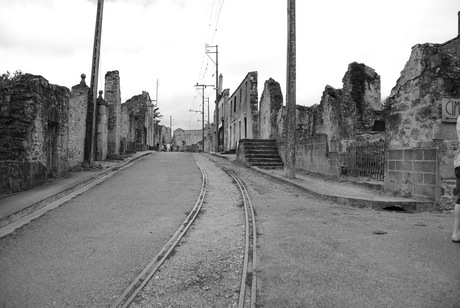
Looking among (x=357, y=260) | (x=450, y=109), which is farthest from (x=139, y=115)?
(x=357, y=260)

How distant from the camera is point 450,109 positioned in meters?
7.06

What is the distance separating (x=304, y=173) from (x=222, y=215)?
27.6 feet

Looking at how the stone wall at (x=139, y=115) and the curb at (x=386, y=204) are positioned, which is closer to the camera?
the curb at (x=386, y=204)

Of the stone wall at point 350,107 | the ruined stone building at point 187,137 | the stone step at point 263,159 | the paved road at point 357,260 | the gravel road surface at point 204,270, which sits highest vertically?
the ruined stone building at point 187,137

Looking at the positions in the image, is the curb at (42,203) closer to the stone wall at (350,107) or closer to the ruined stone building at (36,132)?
the ruined stone building at (36,132)

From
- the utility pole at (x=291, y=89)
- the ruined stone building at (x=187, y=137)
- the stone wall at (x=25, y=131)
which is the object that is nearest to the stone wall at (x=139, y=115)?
the stone wall at (x=25, y=131)

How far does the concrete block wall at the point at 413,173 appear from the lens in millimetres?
7102

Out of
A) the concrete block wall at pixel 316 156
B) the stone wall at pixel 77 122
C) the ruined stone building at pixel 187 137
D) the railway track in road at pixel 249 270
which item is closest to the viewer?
the railway track in road at pixel 249 270

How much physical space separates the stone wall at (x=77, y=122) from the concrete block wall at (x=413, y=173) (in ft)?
38.5

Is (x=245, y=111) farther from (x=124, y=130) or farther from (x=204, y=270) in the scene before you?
(x=204, y=270)

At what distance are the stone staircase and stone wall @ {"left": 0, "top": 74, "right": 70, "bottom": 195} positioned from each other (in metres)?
10.1

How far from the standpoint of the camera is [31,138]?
9.36 meters

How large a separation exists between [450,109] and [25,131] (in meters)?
10.4

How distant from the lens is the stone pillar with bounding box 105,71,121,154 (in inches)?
797
